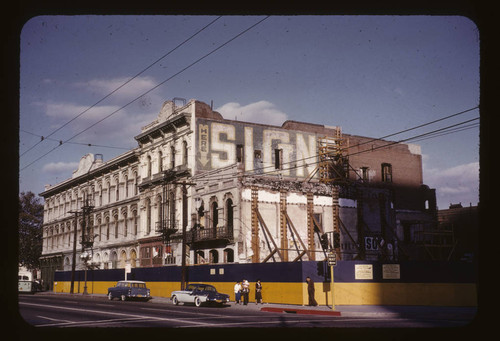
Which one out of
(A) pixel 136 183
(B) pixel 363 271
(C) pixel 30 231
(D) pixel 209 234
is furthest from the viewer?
(C) pixel 30 231

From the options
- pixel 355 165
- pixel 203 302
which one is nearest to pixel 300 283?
pixel 203 302

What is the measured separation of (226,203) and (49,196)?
43140mm

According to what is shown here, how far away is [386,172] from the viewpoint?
6144 centimetres

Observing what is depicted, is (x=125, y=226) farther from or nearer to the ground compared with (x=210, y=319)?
farther from the ground

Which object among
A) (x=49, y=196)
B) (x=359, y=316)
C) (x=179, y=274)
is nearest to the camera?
(x=359, y=316)

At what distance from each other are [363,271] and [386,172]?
33.7 meters

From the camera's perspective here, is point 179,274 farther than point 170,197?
No

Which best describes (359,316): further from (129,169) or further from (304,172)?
(129,169)

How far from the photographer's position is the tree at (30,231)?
76375mm

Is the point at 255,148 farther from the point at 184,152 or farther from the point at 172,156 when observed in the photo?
the point at 172,156

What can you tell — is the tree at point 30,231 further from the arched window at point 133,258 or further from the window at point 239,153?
the window at point 239,153

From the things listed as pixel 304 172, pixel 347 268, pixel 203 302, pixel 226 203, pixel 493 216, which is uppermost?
pixel 304 172

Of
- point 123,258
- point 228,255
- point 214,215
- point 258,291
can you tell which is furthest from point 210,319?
point 123,258

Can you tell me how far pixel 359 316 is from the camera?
75.7 feet
